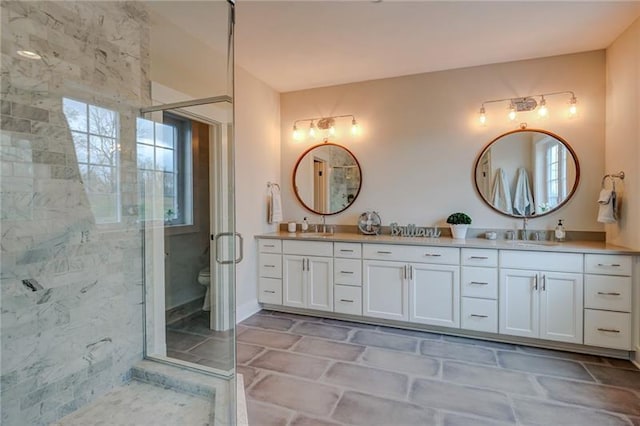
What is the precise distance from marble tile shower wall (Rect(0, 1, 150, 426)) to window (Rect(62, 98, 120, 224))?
4cm

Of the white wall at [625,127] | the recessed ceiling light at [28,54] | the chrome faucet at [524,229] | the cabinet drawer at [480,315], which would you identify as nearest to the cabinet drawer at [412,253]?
the cabinet drawer at [480,315]

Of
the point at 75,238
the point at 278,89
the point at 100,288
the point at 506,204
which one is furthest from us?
the point at 278,89

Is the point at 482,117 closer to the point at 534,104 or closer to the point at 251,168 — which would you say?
the point at 534,104

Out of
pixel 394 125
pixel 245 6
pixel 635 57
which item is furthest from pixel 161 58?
pixel 635 57

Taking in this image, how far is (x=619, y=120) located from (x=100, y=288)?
4.19 metres

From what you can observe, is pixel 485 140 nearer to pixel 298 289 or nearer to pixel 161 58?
pixel 298 289

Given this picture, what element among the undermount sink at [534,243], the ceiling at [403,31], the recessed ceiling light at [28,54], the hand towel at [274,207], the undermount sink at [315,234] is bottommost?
the undermount sink at [534,243]

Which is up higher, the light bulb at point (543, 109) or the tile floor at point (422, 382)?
the light bulb at point (543, 109)

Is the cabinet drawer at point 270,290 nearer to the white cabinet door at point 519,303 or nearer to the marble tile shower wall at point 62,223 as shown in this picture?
the marble tile shower wall at point 62,223

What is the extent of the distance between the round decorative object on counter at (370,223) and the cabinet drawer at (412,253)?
489 millimetres

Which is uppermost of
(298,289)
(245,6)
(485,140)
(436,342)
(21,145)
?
(245,6)

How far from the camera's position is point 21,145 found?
5.64ft

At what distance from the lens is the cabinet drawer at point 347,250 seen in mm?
3393

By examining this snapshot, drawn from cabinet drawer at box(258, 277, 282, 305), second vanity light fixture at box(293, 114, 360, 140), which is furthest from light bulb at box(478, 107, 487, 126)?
cabinet drawer at box(258, 277, 282, 305)
